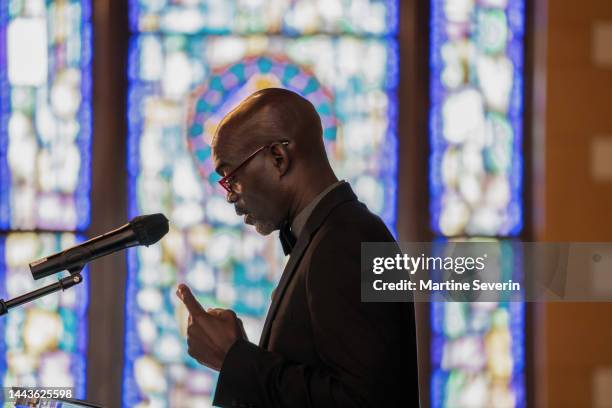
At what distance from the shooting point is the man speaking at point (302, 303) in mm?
1491

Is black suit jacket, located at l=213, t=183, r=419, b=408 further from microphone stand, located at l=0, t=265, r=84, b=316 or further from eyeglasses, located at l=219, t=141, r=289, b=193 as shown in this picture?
microphone stand, located at l=0, t=265, r=84, b=316

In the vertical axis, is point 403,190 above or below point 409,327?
above

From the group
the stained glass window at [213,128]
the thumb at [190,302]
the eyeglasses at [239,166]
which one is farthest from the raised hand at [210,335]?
the stained glass window at [213,128]

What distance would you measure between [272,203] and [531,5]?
8.58ft

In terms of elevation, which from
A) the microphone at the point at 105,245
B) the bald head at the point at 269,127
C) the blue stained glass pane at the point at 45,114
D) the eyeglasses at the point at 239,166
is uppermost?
the blue stained glass pane at the point at 45,114

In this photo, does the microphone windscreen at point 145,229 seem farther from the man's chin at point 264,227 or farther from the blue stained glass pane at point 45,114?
the blue stained glass pane at point 45,114

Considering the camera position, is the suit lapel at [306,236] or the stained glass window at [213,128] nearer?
the suit lapel at [306,236]

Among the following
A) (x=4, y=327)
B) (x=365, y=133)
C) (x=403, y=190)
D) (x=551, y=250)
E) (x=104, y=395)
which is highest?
(x=365, y=133)

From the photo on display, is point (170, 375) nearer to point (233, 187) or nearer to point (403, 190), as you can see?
point (403, 190)

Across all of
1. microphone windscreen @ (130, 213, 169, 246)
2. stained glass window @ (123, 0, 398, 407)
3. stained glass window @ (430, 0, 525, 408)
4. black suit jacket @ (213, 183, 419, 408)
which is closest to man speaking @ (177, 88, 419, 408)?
black suit jacket @ (213, 183, 419, 408)

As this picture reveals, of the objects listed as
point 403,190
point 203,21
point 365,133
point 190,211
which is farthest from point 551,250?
point 203,21

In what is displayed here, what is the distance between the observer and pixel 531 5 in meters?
3.93

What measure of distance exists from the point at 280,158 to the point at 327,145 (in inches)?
86.6

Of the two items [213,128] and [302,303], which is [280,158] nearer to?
[302,303]
